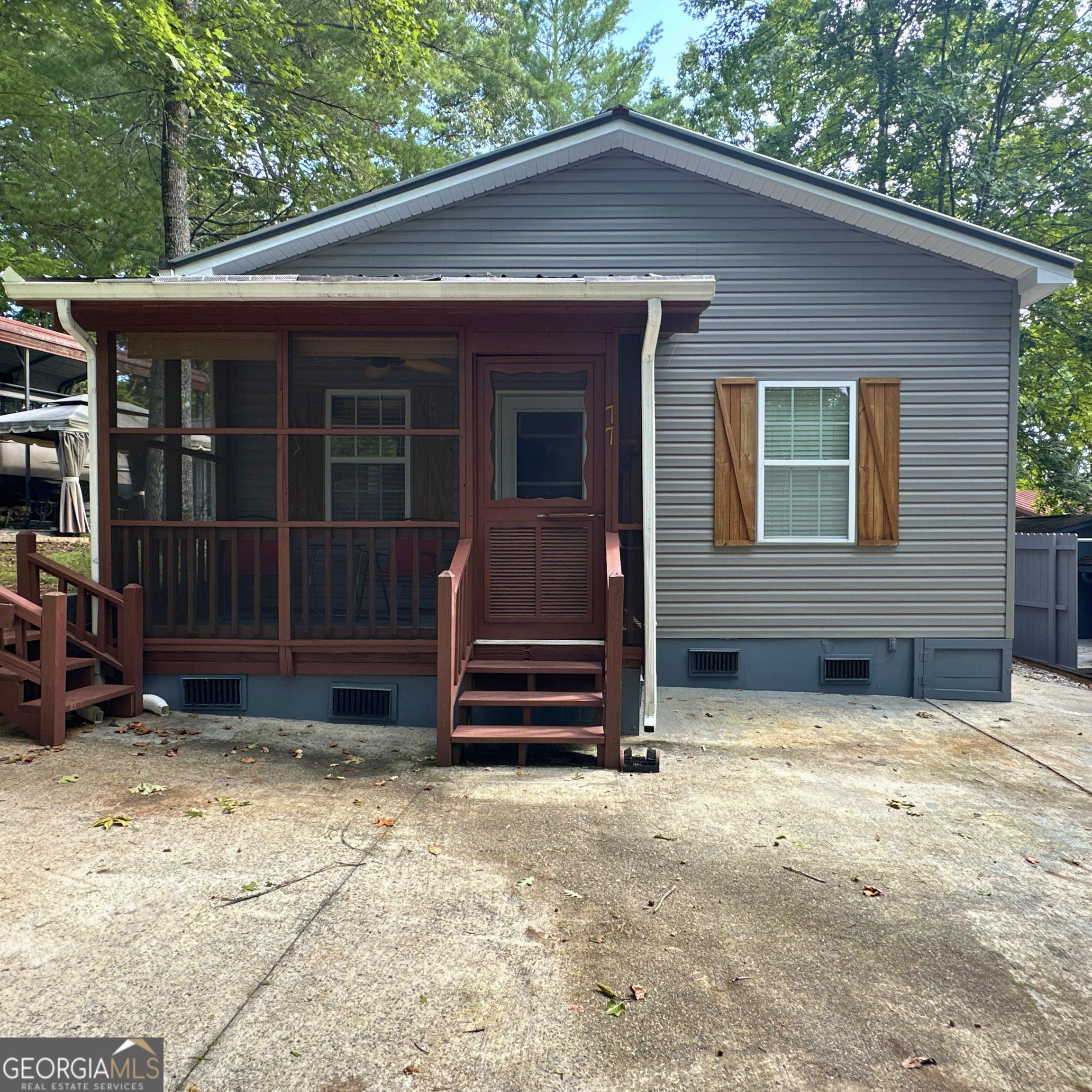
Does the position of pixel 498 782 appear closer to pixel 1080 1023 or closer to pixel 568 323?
pixel 1080 1023

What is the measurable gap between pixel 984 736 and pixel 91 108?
12.3 meters

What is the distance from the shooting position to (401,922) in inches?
106

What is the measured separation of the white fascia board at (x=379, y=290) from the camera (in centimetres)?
462

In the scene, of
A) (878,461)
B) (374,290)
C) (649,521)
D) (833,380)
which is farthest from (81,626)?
(878,461)

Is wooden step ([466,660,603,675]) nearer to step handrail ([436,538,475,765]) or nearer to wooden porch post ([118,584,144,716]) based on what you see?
step handrail ([436,538,475,765])

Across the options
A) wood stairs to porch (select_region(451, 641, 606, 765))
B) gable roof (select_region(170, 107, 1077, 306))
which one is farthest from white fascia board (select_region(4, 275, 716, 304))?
wood stairs to porch (select_region(451, 641, 606, 765))

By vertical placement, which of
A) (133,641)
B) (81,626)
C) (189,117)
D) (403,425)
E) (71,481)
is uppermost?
(189,117)

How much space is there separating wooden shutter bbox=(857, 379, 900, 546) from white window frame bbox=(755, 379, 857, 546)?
36 mm

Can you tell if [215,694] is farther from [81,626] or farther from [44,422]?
[44,422]

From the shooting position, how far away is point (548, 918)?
2758 millimetres

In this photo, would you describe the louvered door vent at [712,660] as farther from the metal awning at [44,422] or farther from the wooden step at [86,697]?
the metal awning at [44,422]

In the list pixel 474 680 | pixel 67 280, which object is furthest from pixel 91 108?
pixel 474 680

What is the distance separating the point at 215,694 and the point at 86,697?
84 centimetres

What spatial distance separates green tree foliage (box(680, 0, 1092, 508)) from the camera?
1180 cm
